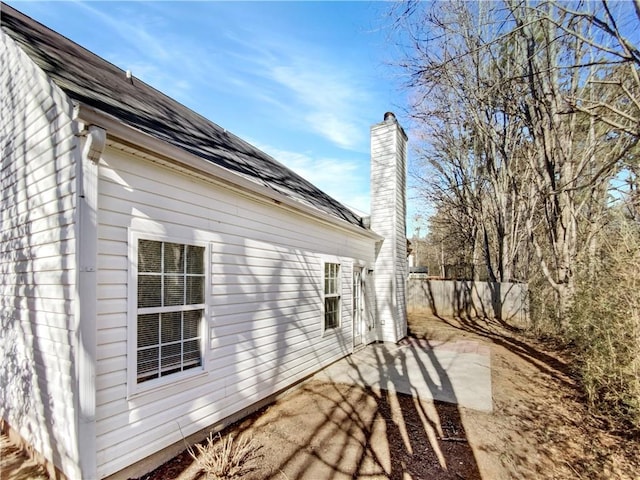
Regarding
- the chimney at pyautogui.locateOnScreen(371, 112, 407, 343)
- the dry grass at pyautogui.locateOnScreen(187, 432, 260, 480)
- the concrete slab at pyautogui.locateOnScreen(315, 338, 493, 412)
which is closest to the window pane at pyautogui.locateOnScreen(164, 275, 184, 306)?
the dry grass at pyautogui.locateOnScreen(187, 432, 260, 480)

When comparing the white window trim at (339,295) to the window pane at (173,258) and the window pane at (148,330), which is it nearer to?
the window pane at (173,258)

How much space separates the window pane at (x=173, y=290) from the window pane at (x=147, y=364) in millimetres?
483

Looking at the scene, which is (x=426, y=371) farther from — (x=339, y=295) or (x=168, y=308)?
(x=168, y=308)

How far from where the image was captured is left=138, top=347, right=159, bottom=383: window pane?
3072mm

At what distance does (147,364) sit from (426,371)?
530cm

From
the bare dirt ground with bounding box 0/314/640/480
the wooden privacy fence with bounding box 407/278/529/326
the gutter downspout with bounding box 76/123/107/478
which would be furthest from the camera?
the wooden privacy fence with bounding box 407/278/529/326

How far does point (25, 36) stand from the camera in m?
3.73

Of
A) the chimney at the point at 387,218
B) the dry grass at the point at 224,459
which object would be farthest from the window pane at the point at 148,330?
the chimney at the point at 387,218

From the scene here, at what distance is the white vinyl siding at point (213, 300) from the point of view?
2842mm

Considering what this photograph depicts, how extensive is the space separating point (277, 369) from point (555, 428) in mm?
3784

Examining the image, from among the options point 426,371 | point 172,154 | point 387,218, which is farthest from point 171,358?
point 387,218

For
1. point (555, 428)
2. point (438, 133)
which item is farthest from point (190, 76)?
point (438, 133)

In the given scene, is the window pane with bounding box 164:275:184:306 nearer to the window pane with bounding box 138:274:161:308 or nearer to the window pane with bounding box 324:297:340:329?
the window pane with bounding box 138:274:161:308

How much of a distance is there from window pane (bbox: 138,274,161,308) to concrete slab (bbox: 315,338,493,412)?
389cm
